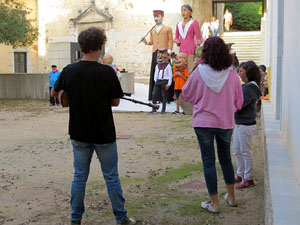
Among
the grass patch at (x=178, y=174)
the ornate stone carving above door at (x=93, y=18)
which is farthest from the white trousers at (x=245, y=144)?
the ornate stone carving above door at (x=93, y=18)

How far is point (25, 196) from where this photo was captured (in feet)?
15.1

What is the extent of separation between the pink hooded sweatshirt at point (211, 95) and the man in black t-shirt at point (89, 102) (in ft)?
2.20

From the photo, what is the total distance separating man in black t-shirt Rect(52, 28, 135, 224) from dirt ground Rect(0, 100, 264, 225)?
1.95 ft

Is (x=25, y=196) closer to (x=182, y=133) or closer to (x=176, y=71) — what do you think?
(x=182, y=133)

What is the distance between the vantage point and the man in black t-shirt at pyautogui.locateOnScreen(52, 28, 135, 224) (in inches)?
135

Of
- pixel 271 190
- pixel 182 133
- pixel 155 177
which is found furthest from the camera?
pixel 182 133

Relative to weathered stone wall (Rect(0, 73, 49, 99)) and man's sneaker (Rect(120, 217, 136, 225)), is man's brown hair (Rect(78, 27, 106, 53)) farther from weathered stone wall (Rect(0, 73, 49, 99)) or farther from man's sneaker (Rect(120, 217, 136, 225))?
weathered stone wall (Rect(0, 73, 49, 99))

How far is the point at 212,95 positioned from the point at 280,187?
1197mm

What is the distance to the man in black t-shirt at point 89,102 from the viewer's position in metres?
3.44

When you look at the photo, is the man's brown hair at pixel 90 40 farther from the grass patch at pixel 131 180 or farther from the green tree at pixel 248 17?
the green tree at pixel 248 17

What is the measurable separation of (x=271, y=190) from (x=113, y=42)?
25316mm

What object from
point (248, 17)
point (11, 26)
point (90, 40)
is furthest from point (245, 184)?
point (248, 17)

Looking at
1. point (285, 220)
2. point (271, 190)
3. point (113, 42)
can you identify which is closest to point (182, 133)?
point (271, 190)

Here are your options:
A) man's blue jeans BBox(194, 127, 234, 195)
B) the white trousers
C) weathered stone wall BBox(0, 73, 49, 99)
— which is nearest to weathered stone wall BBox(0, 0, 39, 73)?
weathered stone wall BBox(0, 73, 49, 99)
